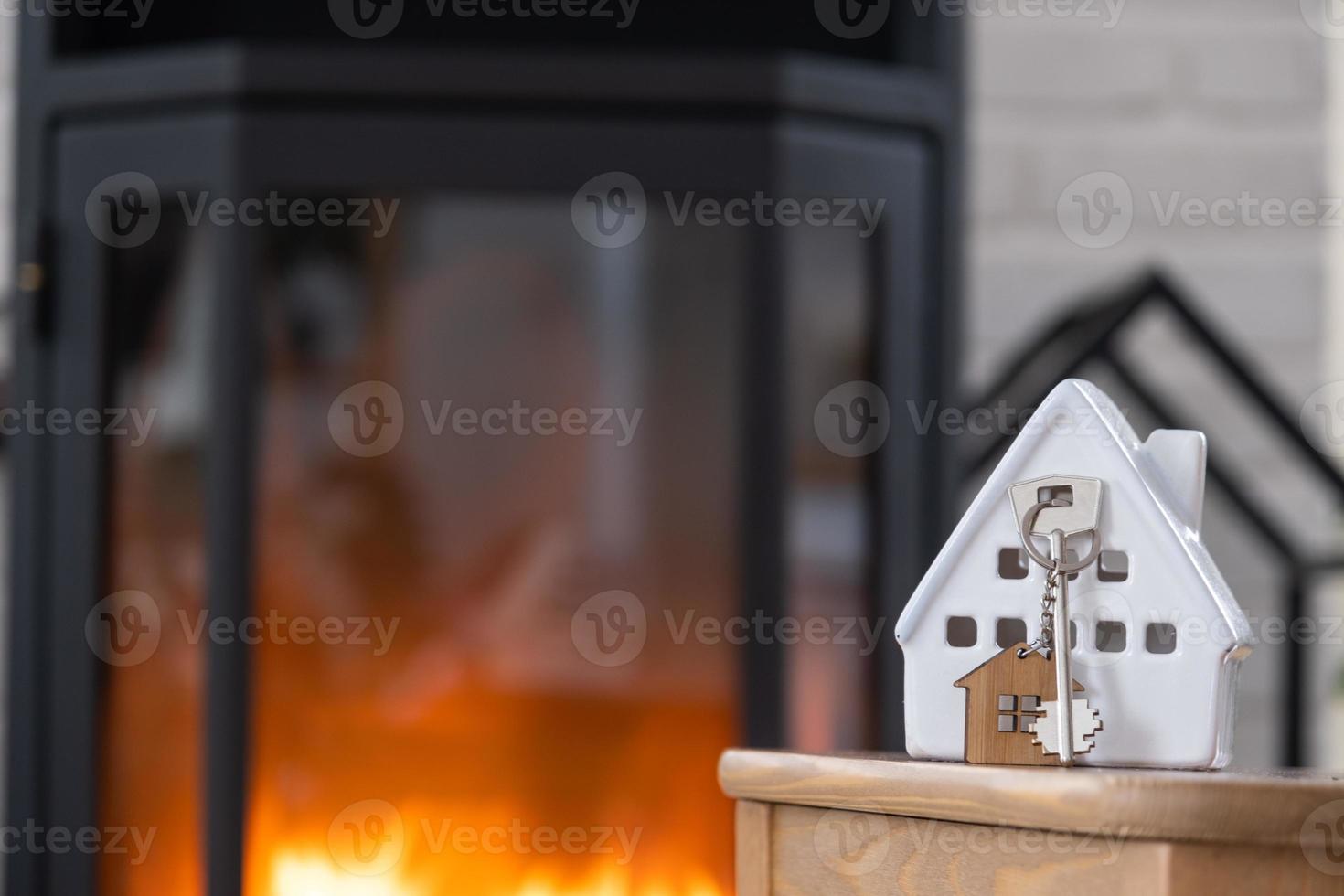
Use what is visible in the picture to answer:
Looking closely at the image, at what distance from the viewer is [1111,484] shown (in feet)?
2.05

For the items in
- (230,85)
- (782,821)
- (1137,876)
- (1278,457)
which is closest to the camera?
(1137,876)

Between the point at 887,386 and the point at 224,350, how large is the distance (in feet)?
1.59

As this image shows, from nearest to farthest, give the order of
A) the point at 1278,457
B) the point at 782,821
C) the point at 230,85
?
the point at 782,821 → the point at 230,85 → the point at 1278,457

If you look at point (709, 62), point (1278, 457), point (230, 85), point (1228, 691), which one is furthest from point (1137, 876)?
point (1278, 457)

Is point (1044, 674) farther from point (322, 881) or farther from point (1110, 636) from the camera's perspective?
point (322, 881)

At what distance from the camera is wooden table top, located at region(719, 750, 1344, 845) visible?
20.9 inches

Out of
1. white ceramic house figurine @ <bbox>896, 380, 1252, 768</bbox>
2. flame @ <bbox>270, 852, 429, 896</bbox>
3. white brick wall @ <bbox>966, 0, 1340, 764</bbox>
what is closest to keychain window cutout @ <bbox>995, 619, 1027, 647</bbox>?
white ceramic house figurine @ <bbox>896, 380, 1252, 768</bbox>

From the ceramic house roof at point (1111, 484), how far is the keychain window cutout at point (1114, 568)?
3cm

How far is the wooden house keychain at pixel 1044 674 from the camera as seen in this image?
23.7 inches

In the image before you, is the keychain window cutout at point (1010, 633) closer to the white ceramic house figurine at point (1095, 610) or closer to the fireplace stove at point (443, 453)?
the white ceramic house figurine at point (1095, 610)

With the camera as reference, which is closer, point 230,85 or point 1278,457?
point 230,85

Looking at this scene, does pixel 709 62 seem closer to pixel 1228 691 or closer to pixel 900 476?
pixel 900 476

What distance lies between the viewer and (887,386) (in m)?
1.13

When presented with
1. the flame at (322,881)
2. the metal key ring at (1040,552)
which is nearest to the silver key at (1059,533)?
the metal key ring at (1040,552)
